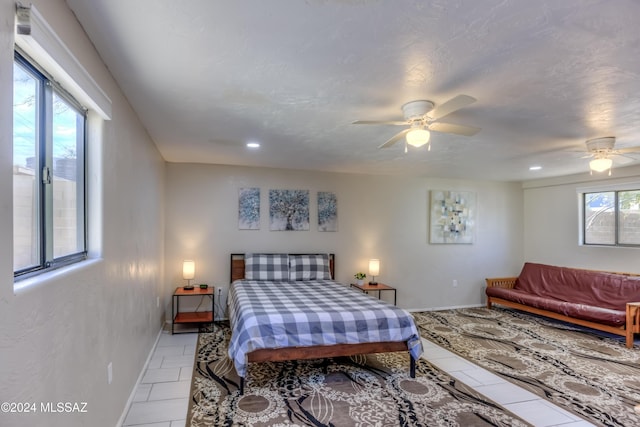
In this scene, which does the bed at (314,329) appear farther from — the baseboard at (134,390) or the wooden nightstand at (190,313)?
the wooden nightstand at (190,313)

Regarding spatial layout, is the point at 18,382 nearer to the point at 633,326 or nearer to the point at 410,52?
the point at 410,52

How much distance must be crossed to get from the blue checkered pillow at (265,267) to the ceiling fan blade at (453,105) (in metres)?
3.23

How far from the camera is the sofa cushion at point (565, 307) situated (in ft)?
14.0

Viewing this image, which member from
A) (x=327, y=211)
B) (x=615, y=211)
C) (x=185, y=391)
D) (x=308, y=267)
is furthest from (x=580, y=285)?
(x=185, y=391)

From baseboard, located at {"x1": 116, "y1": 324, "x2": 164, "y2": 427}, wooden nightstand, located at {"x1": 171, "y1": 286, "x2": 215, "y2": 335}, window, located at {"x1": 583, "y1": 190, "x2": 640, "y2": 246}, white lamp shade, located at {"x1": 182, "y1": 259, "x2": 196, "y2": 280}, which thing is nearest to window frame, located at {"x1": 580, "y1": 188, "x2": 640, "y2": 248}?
window, located at {"x1": 583, "y1": 190, "x2": 640, "y2": 246}

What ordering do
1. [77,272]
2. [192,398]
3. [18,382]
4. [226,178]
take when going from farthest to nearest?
[226,178]
[192,398]
[77,272]
[18,382]

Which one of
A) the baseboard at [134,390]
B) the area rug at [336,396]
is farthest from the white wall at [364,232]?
the area rug at [336,396]

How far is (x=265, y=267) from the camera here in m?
4.94

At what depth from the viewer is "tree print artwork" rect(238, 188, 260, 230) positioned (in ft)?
17.0

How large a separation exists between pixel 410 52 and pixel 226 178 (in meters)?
3.85

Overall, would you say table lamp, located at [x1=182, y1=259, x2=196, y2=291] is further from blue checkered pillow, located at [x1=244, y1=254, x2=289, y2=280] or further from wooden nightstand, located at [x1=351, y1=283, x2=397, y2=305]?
wooden nightstand, located at [x1=351, y1=283, x2=397, y2=305]

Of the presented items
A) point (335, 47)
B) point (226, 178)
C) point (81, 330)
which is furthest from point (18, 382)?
point (226, 178)

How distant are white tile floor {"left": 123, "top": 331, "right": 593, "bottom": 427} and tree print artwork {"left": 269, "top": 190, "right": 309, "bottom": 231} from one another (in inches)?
83.3

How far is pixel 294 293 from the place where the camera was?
400 cm
